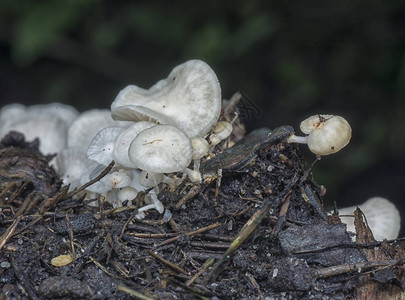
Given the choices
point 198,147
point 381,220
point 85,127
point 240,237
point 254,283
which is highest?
point 198,147

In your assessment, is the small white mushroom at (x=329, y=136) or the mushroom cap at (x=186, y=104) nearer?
the small white mushroom at (x=329, y=136)

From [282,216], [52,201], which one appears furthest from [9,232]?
[282,216]

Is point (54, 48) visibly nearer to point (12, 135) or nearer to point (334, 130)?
point (12, 135)

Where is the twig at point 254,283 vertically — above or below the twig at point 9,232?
below

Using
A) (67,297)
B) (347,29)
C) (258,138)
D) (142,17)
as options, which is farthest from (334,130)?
(142,17)

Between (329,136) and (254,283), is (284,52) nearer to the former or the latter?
(329,136)

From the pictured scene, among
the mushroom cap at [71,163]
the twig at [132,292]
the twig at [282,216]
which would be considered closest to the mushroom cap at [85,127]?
the mushroom cap at [71,163]

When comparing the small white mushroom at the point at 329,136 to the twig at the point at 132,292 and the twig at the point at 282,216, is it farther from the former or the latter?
the twig at the point at 132,292
